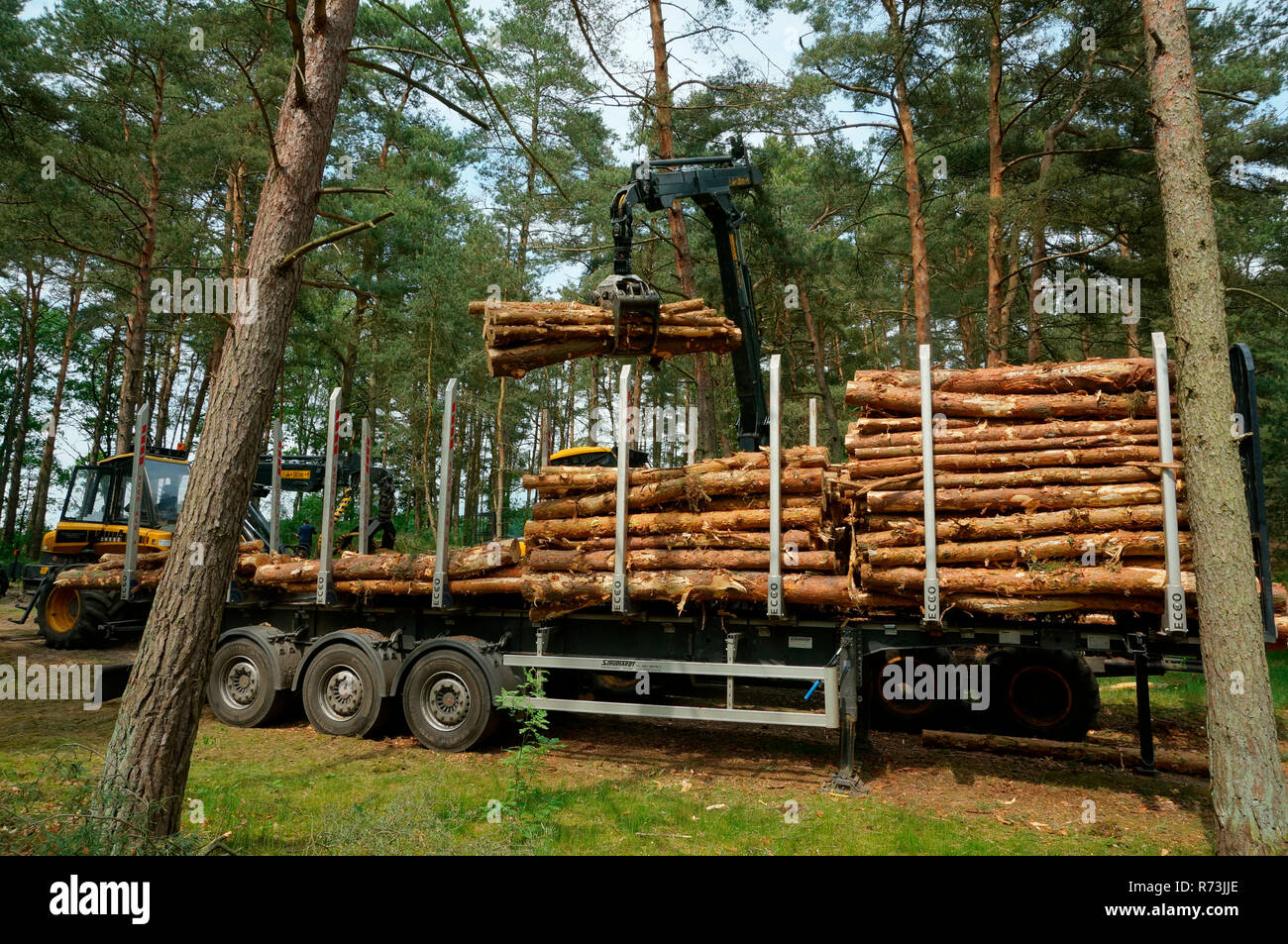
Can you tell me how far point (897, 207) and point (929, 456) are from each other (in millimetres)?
19706

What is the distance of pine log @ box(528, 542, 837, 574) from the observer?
20.9 ft

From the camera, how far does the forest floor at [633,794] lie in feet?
16.3

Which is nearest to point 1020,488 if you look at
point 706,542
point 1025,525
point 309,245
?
point 1025,525

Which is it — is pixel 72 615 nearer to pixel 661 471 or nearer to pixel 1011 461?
pixel 661 471

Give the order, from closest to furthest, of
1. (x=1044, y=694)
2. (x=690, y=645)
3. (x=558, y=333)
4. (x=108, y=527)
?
(x=690, y=645)
(x=558, y=333)
(x=1044, y=694)
(x=108, y=527)

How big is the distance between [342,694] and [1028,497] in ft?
21.8

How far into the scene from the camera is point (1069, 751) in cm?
740

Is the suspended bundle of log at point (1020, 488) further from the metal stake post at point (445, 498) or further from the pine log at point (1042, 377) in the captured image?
the metal stake post at point (445, 498)

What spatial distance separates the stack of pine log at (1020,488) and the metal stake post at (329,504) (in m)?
4.77

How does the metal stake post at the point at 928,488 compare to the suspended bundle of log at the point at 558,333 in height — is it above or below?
below

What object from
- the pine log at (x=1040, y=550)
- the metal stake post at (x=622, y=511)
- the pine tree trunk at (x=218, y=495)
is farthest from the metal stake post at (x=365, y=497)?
the pine log at (x=1040, y=550)

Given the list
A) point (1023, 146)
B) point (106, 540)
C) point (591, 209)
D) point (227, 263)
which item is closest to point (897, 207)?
point (1023, 146)

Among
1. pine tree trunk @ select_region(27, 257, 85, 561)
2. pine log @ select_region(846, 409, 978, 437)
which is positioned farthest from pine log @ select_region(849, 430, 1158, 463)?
pine tree trunk @ select_region(27, 257, 85, 561)

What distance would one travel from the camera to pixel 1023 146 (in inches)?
640
